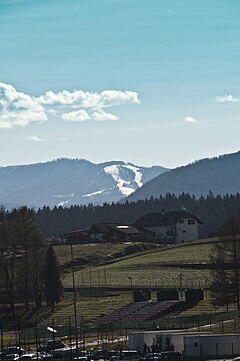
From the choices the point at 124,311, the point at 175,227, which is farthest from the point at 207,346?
the point at 175,227

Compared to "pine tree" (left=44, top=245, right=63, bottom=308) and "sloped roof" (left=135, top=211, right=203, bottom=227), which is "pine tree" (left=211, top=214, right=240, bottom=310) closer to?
"pine tree" (left=44, top=245, right=63, bottom=308)

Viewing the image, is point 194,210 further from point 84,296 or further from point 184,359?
point 184,359

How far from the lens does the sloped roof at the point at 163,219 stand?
139750 millimetres

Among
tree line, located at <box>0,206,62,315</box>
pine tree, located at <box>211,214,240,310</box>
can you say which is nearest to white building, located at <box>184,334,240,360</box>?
pine tree, located at <box>211,214,240,310</box>

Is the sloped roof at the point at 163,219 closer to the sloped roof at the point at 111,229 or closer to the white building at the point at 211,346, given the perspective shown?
the sloped roof at the point at 111,229

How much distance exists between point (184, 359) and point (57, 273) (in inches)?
1307

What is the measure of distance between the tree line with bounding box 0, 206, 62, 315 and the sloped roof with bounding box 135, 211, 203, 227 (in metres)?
56.9

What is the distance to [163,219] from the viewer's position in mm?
142125

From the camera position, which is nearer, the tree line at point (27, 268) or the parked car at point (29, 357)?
the parked car at point (29, 357)

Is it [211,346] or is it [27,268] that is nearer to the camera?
[211,346]

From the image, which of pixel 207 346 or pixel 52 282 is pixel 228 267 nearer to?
pixel 52 282

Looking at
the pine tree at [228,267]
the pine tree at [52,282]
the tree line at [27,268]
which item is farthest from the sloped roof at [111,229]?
the pine tree at [228,267]

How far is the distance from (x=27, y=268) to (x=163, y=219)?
6332cm

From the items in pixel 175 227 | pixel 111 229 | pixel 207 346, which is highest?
pixel 111 229
